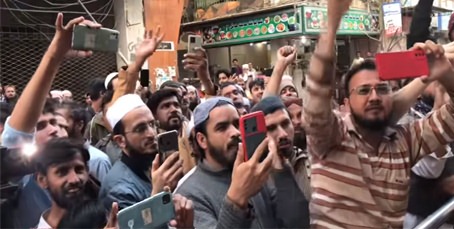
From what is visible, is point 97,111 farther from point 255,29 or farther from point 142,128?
point 255,29

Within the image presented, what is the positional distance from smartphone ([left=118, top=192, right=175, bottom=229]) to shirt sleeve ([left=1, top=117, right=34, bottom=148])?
343 millimetres

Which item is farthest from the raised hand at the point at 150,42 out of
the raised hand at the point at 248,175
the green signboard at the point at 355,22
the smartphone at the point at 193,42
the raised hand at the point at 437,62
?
the green signboard at the point at 355,22

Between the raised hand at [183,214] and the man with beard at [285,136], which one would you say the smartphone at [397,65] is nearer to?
the man with beard at [285,136]

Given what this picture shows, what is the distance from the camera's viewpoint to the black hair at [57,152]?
1189mm

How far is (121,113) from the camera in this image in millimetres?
1958

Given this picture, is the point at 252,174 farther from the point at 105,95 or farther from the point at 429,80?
the point at 105,95

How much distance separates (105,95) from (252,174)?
168 centimetres

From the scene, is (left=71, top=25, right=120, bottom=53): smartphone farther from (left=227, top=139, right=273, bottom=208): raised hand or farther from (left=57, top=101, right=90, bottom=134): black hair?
(left=227, top=139, right=273, bottom=208): raised hand

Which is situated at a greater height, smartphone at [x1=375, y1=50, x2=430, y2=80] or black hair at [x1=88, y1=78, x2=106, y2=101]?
smartphone at [x1=375, y1=50, x2=430, y2=80]

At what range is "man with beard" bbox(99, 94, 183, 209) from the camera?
1730 mm

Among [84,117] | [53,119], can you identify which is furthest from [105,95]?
[53,119]

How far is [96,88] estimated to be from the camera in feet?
10.4

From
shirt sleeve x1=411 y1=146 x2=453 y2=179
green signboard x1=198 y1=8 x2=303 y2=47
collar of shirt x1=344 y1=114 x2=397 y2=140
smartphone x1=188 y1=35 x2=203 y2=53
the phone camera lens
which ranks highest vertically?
green signboard x1=198 y1=8 x2=303 y2=47

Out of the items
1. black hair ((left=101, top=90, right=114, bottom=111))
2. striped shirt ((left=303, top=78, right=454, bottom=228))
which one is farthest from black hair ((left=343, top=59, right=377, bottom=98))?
black hair ((left=101, top=90, right=114, bottom=111))
